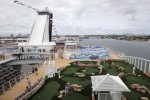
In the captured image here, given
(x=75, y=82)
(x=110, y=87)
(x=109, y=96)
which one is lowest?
(x=75, y=82)

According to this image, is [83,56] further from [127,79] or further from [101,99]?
[101,99]

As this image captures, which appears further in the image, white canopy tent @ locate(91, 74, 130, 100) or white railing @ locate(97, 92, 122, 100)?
white railing @ locate(97, 92, 122, 100)

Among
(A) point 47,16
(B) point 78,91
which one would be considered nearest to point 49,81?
(B) point 78,91

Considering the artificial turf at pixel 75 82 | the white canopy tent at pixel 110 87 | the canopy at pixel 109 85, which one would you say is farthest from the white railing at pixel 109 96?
the artificial turf at pixel 75 82

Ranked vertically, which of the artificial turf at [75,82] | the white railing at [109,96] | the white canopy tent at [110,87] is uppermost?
the white canopy tent at [110,87]

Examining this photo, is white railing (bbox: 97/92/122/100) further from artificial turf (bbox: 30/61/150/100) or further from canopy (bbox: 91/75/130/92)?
artificial turf (bbox: 30/61/150/100)

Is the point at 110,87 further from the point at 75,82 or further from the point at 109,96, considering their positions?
the point at 75,82

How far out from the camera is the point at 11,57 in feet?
78.0

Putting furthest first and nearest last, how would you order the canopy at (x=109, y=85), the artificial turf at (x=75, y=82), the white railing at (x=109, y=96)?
the artificial turf at (x=75, y=82) → the white railing at (x=109, y=96) → the canopy at (x=109, y=85)

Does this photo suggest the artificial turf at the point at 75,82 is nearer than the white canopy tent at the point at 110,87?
No

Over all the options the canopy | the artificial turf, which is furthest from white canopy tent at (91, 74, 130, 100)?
the artificial turf

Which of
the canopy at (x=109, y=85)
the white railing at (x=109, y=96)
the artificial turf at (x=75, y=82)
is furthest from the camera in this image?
the artificial turf at (x=75, y=82)

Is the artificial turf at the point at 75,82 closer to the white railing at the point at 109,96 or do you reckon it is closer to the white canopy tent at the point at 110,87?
the white railing at the point at 109,96

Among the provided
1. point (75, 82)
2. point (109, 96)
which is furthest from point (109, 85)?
point (75, 82)
